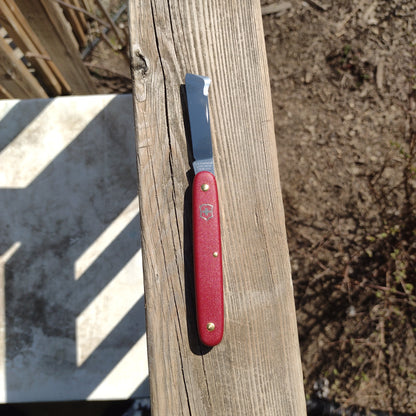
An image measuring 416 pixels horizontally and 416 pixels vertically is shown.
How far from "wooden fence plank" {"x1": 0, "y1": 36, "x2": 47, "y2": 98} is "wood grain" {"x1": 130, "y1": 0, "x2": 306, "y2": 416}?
83 cm

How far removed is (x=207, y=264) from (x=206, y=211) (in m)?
0.12

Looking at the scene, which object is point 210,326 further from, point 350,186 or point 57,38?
point 350,186

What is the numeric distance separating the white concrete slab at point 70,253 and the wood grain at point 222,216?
58cm

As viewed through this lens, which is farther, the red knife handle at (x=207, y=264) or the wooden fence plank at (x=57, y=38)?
the wooden fence plank at (x=57, y=38)

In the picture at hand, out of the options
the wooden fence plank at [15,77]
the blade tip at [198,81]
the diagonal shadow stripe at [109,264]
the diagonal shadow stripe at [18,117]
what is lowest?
the diagonal shadow stripe at [109,264]

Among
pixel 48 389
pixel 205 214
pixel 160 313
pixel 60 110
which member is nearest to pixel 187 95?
pixel 205 214

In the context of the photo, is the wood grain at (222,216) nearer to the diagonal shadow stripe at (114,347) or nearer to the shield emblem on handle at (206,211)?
the shield emblem on handle at (206,211)

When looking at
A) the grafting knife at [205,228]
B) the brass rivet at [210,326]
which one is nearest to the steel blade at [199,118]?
the grafting knife at [205,228]

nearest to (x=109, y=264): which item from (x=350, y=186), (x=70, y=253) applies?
(x=70, y=253)

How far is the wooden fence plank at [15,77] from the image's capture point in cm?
141

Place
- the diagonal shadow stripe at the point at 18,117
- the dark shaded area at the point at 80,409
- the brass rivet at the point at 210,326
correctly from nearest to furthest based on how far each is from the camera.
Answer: the brass rivet at the point at 210,326 → the diagonal shadow stripe at the point at 18,117 → the dark shaded area at the point at 80,409

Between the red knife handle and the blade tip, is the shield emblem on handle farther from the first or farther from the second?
the blade tip

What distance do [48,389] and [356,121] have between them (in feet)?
7.24

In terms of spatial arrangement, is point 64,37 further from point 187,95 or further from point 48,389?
point 48,389
